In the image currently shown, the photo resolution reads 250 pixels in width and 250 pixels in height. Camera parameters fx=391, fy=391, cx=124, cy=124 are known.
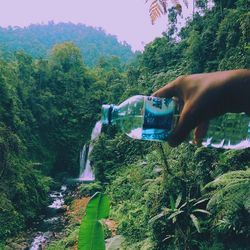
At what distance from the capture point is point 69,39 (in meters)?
100

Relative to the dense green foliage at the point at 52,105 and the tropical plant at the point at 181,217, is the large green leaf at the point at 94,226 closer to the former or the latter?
the tropical plant at the point at 181,217

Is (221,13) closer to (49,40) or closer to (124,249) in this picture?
(124,249)

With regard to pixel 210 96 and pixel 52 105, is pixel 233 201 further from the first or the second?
pixel 52 105

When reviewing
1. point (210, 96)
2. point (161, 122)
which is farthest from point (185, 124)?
point (161, 122)

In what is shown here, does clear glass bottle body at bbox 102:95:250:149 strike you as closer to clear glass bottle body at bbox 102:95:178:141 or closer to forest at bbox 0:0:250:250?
clear glass bottle body at bbox 102:95:178:141

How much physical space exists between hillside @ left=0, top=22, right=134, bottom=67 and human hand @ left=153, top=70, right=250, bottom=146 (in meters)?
62.5

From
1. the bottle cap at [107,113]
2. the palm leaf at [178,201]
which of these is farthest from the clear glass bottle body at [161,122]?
the palm leaf at [178,201]

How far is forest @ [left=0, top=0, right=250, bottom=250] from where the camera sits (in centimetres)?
848

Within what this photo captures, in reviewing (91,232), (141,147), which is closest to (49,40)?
(141,147)

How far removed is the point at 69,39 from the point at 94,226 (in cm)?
10055

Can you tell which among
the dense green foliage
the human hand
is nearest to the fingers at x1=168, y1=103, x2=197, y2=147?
the human hand

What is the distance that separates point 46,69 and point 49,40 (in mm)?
64818

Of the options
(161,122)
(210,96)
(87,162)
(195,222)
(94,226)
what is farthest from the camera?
(87,162)

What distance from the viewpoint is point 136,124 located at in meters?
1.83
